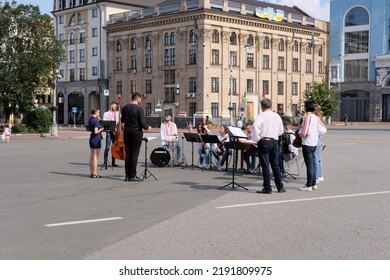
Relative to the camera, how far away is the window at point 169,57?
78.4 metres

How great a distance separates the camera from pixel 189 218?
946cm

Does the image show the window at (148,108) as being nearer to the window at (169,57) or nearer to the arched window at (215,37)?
the window at (169,57)

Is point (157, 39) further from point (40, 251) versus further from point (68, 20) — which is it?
point (40, 251)

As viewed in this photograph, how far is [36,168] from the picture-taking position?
59.4ft

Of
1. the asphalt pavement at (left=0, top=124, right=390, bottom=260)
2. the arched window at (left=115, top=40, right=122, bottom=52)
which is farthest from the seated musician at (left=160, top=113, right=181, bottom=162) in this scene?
the arched window at (left=115, top=40, right=122, bottom=52)

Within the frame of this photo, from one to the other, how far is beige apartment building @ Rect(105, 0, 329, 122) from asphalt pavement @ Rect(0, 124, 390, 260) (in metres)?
55.8

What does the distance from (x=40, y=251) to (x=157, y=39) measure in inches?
2930

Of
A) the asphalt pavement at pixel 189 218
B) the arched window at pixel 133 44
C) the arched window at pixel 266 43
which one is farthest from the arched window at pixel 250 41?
the asphalt pavement at pixel 189 218

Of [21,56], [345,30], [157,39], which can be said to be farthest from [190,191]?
[345,30]

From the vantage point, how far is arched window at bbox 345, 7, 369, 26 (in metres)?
88.9

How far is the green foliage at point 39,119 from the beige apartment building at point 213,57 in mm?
21581

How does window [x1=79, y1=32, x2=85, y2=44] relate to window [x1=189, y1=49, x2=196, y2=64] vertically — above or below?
above

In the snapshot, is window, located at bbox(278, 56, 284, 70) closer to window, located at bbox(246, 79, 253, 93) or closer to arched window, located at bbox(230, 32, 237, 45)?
window, located at bbox(246, 79, 253, 93)

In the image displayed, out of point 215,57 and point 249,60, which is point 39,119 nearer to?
point 215,57
